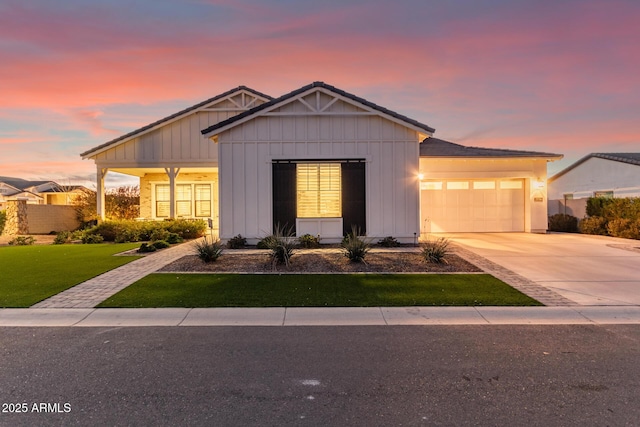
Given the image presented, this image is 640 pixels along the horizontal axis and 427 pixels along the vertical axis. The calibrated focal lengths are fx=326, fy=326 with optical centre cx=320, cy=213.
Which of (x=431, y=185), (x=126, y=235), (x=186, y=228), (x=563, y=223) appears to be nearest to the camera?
(x=126, y=235)

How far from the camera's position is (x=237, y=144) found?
1224 centimetres

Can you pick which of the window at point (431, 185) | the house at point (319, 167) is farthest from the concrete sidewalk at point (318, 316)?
the window at point (431, 185)

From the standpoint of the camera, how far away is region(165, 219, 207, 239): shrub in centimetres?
1543

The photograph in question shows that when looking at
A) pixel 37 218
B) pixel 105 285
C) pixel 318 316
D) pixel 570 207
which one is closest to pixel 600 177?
pixel 570 207

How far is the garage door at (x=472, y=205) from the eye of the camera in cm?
1631

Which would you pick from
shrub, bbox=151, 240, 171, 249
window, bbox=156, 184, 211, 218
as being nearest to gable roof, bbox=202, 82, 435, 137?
shrub, bbox=151, 240, 171, 249

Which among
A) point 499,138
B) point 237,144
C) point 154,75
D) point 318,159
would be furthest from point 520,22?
point 154,75

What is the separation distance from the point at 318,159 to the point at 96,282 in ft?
25.8

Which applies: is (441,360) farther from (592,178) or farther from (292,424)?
(592,178)

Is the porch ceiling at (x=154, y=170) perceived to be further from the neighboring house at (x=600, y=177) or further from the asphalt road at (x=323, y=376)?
the neighboring house at (x=600, y=177)

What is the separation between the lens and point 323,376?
334cm

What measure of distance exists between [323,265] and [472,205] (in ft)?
35.8

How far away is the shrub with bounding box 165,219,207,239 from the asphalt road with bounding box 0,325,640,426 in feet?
36.0

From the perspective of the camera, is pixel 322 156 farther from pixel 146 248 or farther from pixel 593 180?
pixel 593 180
